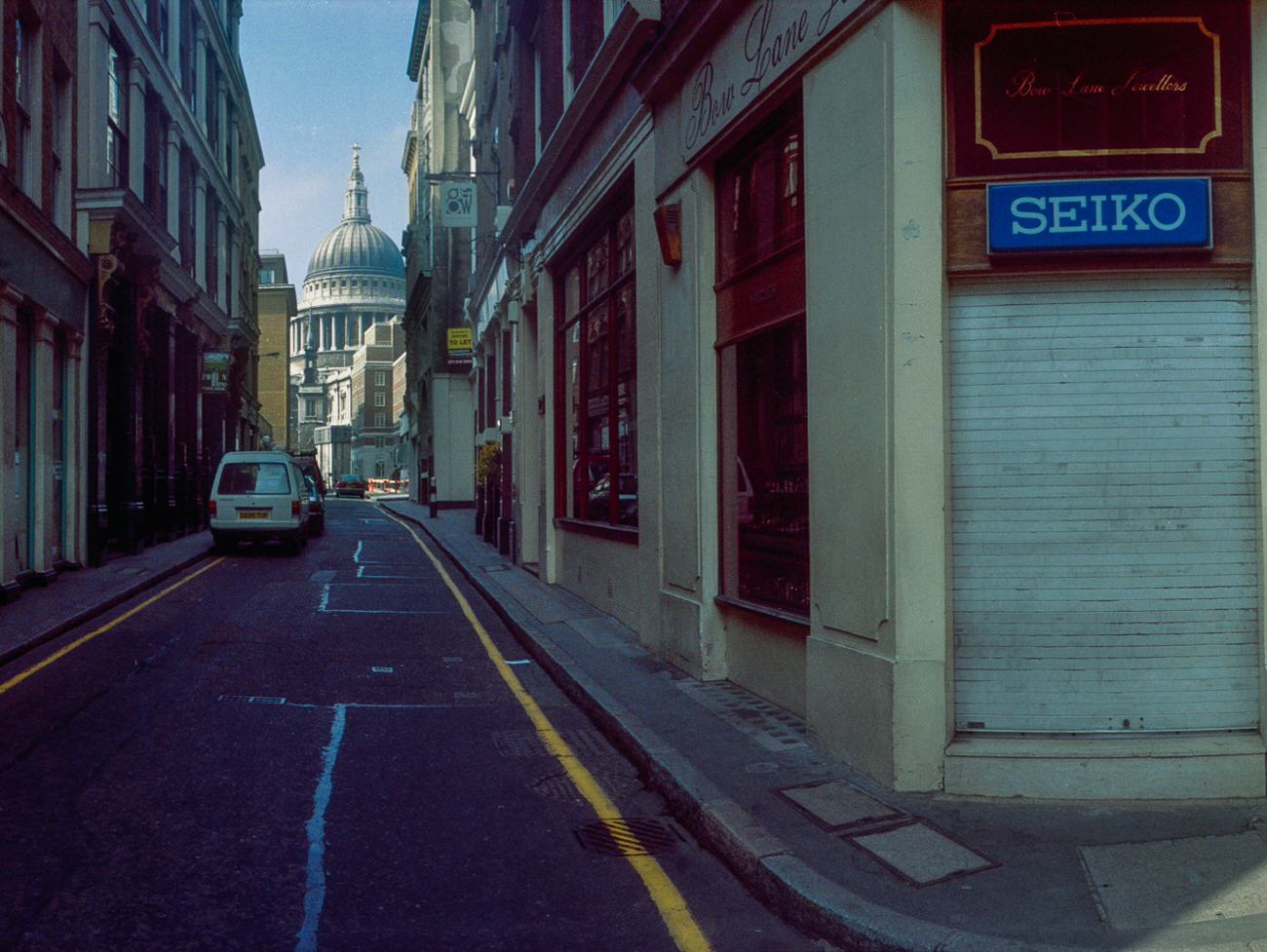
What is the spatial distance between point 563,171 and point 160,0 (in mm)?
15695

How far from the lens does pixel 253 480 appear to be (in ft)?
78.2

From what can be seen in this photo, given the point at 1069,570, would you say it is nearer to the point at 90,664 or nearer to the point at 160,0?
the point at 90,664

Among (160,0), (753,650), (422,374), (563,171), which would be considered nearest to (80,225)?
(563,171)

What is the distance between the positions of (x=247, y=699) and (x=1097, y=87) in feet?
22.4

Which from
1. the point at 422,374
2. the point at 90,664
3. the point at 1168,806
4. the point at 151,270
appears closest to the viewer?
the point at 1168,806

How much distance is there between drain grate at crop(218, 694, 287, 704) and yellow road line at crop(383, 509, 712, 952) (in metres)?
1.76

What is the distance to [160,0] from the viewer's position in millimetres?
26312

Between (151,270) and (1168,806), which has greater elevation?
(151,270)

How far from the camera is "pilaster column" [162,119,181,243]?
1064 inches

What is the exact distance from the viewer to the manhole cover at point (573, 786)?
644 cm

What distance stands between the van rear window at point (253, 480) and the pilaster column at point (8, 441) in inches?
333

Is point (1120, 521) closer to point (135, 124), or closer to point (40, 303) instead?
point (40, 303)

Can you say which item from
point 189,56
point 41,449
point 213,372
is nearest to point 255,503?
point 41,449

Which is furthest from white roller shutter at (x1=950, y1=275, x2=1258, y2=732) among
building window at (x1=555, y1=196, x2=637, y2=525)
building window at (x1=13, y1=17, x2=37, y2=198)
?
building window at (x1=13, y1=17, x2=37, y2=198)
